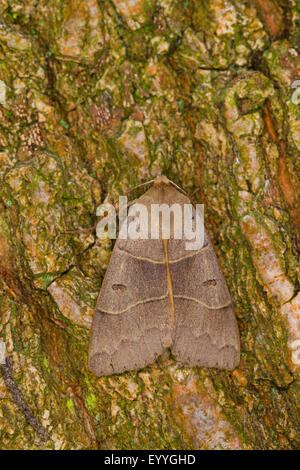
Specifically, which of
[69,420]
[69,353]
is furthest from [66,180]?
[69,420]

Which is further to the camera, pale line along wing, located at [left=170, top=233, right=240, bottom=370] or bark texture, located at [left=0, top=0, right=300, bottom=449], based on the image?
pale line along wing, located at [left=170, top=233, right=240, bottom=370]

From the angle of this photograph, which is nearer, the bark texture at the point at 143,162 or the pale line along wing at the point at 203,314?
the bark texture at the point at 143,162

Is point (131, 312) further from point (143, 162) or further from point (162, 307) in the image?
point (143, 162)

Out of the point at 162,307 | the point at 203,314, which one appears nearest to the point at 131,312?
the point at 162,307

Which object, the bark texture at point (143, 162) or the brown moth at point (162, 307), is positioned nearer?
the bark texture at point (143, 162)
